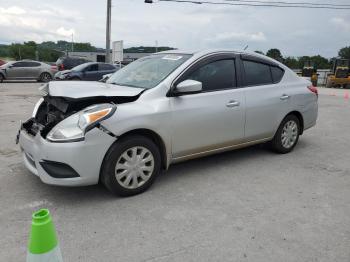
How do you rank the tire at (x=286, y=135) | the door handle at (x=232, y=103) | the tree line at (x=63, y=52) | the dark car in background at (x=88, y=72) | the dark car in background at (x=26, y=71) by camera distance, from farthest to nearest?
the tree line at (x=63, y=52), the dark car in background at (x=26, y=71), the dark car in background at (x=88, y=72), the tire at (x=286, y=135), the door handle at (x=232, y=103)

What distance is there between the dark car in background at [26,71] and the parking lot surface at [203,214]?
17.7 meters

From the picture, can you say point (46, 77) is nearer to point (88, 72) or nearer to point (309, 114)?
point (88, 72)

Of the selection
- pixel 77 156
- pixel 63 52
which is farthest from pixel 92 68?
pixel 63 52

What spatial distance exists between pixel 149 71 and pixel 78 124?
1.49m

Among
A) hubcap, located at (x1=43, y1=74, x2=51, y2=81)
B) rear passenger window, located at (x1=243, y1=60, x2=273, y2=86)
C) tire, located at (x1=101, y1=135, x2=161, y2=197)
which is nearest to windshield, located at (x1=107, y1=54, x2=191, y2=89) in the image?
tire, located at (x1=101, y1=135, x2=161, y2=197)

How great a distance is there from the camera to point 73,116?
3607 mm

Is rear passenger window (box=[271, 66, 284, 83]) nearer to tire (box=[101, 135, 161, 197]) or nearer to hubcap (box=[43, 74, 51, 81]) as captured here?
tire (box=[101, 135, 161, 197])

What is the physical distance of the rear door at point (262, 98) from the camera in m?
4.95

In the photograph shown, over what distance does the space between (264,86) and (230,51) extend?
767 millimetres

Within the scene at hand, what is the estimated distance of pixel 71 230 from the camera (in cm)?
312

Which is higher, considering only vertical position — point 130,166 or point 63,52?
point 63,52

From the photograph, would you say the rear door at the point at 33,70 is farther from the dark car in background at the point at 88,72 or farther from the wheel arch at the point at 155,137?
the wheel arch at the point at 155,137

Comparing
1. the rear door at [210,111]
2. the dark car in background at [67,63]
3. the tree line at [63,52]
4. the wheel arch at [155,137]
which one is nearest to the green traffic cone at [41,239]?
the wheel arch at [155,137]

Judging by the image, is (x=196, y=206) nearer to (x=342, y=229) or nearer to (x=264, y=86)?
(x=342, y=229)
